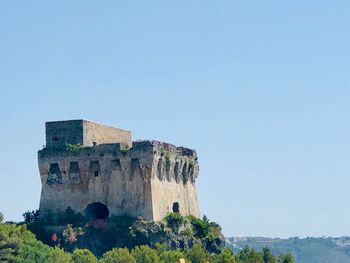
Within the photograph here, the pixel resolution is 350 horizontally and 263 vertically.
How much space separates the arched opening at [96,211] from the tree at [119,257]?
1026cm

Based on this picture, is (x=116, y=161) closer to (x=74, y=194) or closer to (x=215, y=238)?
(x=74, y=194)

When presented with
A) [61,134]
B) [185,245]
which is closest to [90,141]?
[61,134]

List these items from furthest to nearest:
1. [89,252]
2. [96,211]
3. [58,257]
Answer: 1. [96,211]
2. [89,252]
3. [58,257]

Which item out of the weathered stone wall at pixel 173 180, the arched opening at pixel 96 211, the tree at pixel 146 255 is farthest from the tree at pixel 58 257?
the weathered stone wall at pixel 173 180

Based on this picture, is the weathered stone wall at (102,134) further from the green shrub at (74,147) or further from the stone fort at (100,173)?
the green shrub at (74,147)

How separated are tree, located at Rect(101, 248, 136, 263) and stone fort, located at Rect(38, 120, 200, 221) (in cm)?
884

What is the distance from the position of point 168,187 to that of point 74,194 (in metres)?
6.95

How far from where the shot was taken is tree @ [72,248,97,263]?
7981cm

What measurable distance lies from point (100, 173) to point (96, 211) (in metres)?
3.37

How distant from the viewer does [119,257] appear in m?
80.6

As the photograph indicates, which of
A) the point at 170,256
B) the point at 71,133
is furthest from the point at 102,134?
the point at 170,256

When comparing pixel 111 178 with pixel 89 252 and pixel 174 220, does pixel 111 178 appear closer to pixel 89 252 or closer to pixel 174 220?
pixel 174 220

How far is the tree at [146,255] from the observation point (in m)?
80.8

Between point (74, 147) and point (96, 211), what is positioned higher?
point (74, 147)
